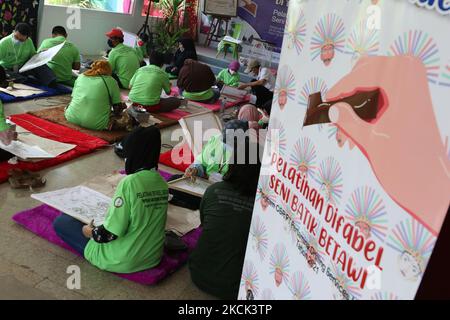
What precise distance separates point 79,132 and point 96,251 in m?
2.39

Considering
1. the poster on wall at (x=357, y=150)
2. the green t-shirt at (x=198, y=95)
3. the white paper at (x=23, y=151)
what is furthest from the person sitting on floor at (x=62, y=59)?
the poster on wall at (x=357, y=150)

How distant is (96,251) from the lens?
266 centimetres

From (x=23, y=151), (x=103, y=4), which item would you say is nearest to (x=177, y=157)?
(x=23, y=151)

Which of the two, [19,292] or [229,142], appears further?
[229,142]

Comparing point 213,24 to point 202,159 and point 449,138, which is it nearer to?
point 202,159

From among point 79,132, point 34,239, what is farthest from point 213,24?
point 34,239

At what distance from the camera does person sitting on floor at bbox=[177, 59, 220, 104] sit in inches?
265

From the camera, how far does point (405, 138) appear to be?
108 cm

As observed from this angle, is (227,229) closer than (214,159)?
Yes

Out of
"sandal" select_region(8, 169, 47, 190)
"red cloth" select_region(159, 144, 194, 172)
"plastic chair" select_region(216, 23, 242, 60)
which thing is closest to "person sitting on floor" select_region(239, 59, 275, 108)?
"plastic chair" select_region(216, 23, 242, 60)

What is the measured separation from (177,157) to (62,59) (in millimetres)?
2689

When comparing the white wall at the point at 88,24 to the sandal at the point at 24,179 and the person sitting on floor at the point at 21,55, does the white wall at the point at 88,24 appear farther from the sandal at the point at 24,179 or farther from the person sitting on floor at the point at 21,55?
the sandal at the point at 24,179

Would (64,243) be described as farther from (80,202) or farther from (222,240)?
(222,240)

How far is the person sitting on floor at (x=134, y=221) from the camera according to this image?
2451 mm
